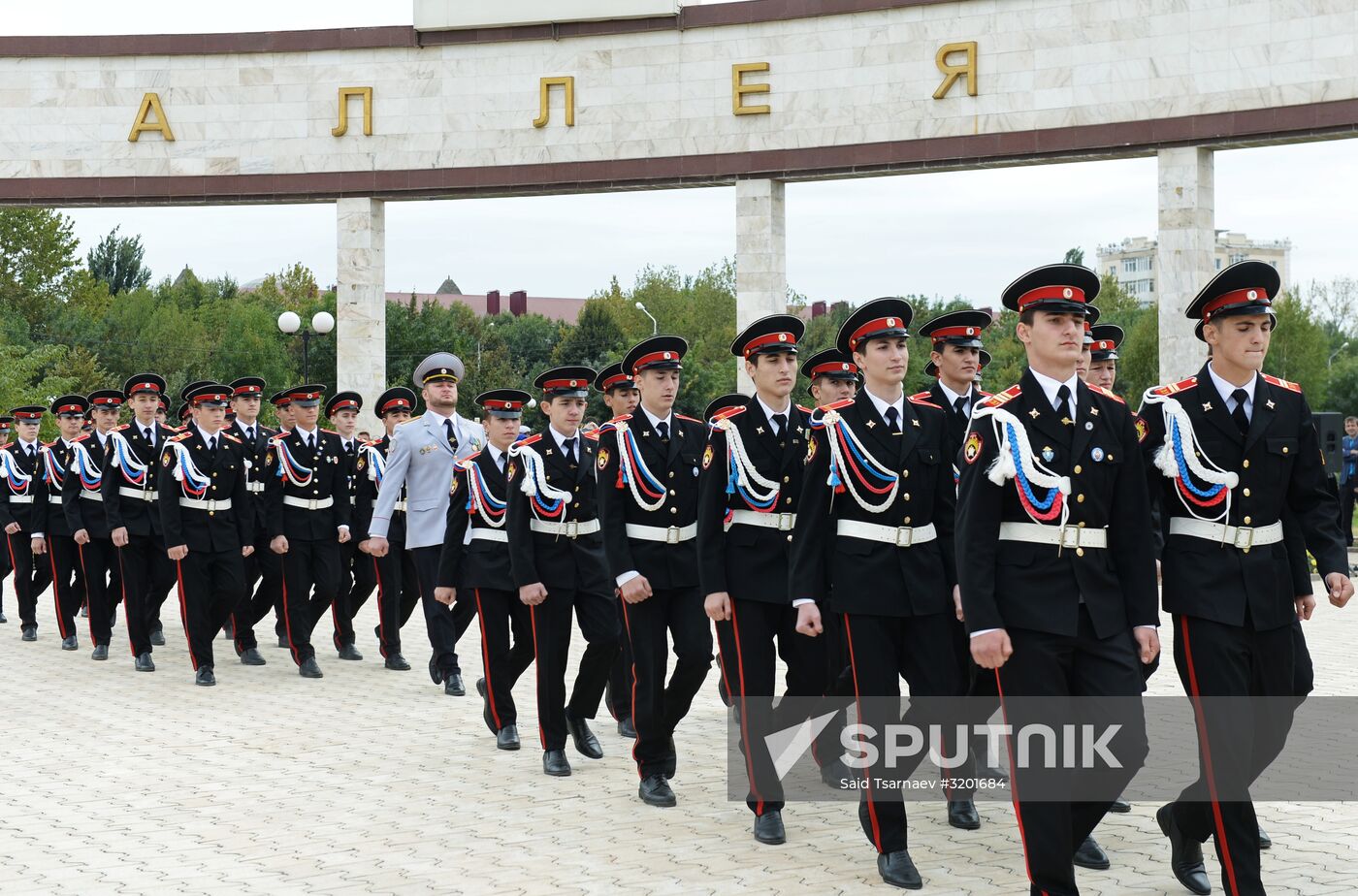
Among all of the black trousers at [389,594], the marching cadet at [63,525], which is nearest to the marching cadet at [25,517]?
the marching cadet at [63,525]

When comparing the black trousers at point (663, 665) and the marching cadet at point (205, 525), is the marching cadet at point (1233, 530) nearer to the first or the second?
the black trousers at point (663, 665)

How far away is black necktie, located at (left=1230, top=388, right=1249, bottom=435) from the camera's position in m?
5.54

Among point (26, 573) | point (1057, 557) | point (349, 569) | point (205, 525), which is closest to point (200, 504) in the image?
point (205, 525)

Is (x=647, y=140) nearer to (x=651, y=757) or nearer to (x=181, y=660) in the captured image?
(x=181, y=660)

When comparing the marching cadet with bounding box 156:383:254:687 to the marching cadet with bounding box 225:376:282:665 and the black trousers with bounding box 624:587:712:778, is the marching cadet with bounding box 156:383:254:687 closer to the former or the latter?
the marching cadet with bounding box 225:376:282:665

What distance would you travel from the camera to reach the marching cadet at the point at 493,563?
870 cm

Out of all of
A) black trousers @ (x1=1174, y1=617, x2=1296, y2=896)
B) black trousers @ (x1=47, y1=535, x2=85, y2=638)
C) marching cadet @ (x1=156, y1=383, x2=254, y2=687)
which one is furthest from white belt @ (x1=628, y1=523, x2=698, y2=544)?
black trousers @ (x1=47, y1=535, x2=85, y2=638)

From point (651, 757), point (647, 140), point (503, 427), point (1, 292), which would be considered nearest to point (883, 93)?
point (647, 140)

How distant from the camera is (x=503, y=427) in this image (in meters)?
9.30

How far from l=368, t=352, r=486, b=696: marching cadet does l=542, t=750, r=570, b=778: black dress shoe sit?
3.07 meters

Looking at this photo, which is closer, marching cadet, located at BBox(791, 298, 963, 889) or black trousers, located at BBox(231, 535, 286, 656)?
marching cadet, located at BBox(791, 298, 963, 889)

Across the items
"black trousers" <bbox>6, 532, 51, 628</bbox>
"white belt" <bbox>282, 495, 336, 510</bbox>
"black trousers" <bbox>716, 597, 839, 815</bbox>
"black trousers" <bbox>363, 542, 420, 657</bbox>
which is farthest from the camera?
"black trousers" <bbox>6, 532, 51, 628</bbox>

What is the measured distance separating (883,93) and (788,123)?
1.47 meters

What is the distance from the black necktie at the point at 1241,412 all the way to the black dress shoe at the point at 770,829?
2403 mm
